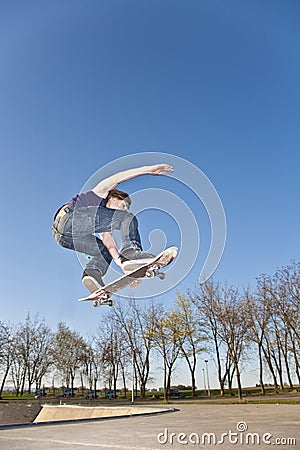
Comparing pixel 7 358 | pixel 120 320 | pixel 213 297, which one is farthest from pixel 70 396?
pixel 213 297

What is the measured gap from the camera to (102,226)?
6.80 m

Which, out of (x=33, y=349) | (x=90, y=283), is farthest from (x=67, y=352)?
(x=90, y=283)

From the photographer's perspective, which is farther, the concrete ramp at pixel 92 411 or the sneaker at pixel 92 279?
the concrete ramp at pixel 92 411

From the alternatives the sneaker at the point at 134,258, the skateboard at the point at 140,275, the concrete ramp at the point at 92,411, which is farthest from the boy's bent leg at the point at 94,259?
the concrete ramp at the point at 92,411

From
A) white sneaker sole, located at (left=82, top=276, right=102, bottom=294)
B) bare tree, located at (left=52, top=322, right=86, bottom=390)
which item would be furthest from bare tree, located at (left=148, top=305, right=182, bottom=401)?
white sneaker sole, located at (left=82, top=276, right=102, bottom=294)

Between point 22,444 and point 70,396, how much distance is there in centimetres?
4851

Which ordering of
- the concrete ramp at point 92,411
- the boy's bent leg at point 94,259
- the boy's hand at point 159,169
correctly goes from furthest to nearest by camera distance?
the concrete ramp at point 92,411, the boy's bent leg at point 94,259, the boy's hand at point 159,169

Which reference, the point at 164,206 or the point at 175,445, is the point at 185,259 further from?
the point at 175,445

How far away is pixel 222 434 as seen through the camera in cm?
841

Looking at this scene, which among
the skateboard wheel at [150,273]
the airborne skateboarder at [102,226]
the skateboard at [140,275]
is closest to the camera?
the airborne skateboarder at [102,226]

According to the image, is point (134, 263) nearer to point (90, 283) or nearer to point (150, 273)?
point (150, 273)

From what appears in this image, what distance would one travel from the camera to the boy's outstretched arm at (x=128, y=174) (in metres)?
6.28

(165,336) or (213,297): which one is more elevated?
(213,297)

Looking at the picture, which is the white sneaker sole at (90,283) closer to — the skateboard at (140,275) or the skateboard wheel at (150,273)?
the skateboard at (140,275)
